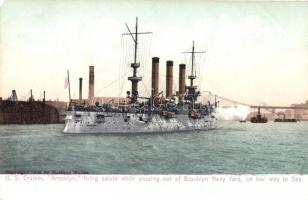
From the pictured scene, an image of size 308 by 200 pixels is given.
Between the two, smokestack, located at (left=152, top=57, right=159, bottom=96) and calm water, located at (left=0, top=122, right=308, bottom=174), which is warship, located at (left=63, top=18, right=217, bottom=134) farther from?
calm water, located at (left=0, top=122, right=308, bottom=174)

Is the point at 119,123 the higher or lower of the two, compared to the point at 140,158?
higher

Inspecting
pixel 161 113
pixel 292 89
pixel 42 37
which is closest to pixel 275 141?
pixel 292 89

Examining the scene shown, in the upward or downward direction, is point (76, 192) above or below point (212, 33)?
below

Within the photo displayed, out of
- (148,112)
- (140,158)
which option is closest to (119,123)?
(148,112)

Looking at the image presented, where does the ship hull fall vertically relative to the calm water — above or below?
above

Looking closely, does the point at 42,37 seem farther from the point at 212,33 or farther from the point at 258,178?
the point at 258,178

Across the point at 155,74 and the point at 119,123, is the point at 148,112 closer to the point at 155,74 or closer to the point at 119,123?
the point at 119,123

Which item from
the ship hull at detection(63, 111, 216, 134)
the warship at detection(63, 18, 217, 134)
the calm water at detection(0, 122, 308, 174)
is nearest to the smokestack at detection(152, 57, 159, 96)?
the warship at detection(63, 18, 217, 134)
